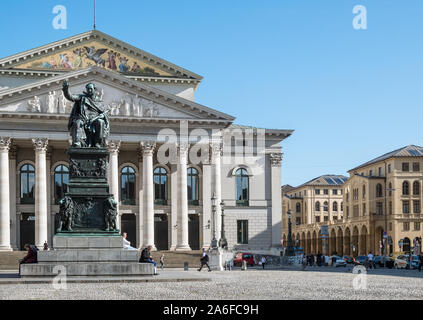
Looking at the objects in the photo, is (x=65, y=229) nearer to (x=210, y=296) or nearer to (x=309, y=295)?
(x=210, y=296)

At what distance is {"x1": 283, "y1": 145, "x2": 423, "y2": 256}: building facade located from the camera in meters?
106

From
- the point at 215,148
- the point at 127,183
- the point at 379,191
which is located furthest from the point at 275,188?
the point at 379,191

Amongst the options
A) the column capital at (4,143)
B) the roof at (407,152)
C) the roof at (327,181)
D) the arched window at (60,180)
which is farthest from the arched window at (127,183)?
the roof at (327,181)

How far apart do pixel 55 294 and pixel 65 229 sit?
5157mm

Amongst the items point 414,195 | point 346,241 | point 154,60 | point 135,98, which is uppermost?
point 154,60

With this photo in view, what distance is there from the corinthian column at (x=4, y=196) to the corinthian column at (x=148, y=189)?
34.8 feet

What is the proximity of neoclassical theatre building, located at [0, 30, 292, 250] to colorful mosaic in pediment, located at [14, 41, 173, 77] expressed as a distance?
0.09m

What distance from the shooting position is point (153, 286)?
22875 mm

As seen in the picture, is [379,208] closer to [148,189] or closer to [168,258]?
[148,189]

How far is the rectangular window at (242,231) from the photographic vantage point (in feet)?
230

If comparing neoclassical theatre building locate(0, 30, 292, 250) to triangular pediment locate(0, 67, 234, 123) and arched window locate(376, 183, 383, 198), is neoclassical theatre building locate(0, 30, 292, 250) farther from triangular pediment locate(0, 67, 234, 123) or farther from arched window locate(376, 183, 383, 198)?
arched window locate(376, 183, 383, 198)

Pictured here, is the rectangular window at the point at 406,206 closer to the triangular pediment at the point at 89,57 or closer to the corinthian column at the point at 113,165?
the triangular pediment at the point at 89,57

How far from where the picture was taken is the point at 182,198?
201 feet
